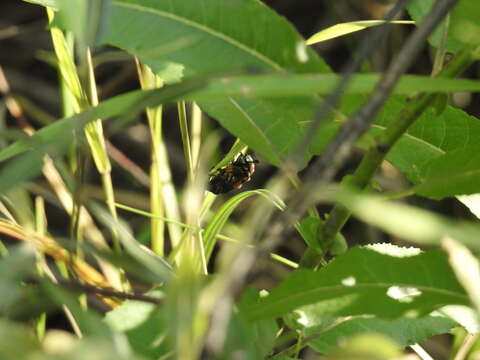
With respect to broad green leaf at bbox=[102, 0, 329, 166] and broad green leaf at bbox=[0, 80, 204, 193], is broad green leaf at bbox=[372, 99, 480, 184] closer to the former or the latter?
broad green leaf at bbox=[102, 0, 329, 166]

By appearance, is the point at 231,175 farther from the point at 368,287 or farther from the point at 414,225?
the point at 414,225

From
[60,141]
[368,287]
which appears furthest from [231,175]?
[60,141]

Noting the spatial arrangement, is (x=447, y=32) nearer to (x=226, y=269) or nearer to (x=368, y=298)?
(x=368, y=298)

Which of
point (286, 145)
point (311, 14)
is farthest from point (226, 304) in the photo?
point (311, 14)

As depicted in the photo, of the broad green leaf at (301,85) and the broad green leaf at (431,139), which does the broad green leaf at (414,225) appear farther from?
the broad green leaf at (431,139)

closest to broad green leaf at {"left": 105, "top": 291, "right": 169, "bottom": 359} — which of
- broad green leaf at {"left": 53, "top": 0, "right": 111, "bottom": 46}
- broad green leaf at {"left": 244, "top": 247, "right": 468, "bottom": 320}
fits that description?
broad green leaf at {"left": 244, "top": 247, "right": 468, "bottom": 320}

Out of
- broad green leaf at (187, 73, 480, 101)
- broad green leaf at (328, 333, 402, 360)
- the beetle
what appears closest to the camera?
broad green leaf at (328, 333, 402, 360)
